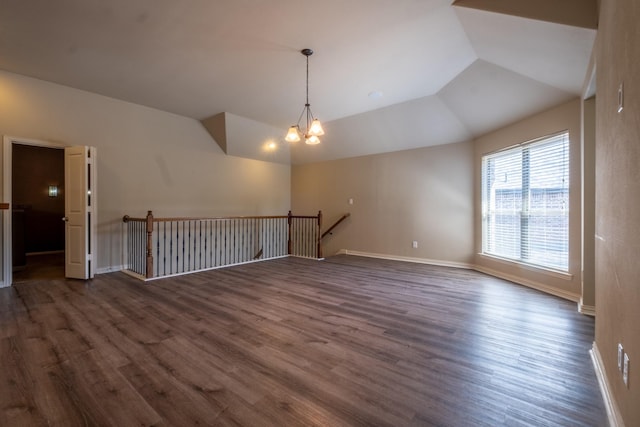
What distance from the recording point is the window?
12.5ft

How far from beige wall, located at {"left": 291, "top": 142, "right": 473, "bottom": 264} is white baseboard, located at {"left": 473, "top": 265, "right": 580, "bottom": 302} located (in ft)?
1.44

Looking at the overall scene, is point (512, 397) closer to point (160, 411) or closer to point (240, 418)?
point (240, 418)

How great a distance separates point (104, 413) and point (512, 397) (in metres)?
2.33

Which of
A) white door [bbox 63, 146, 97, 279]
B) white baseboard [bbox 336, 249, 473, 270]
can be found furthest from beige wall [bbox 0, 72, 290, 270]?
white baseboard [bbox 336, 249, 473, 270]

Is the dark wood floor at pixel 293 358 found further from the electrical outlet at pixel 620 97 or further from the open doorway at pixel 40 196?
the open doorway at pixel 40 196

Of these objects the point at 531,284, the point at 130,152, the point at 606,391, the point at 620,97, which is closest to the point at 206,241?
the point at 130,152

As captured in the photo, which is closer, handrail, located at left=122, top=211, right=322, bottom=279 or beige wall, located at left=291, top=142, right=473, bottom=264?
handrail, located at left=122, top=211, right=322, bottom=279

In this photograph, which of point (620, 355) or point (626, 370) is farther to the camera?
point (620, 355)

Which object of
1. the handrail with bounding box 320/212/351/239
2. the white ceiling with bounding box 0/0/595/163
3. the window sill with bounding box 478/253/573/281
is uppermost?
the white ceiling with bounding box 0/0/595/163

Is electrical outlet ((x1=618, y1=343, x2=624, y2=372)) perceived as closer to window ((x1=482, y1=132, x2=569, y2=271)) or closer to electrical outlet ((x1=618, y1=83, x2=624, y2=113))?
electrical outlet ((x1=618, y1=83, x2=624, y2=113))

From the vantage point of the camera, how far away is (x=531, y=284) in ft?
13.7

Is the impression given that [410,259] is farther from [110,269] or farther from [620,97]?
[110,269]

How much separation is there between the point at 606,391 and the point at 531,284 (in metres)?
2.80

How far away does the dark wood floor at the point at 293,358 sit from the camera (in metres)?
1.58
